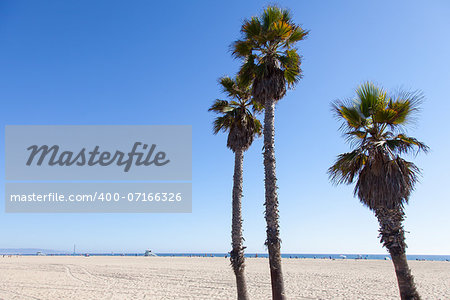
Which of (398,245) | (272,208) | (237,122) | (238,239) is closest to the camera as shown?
(398,245)

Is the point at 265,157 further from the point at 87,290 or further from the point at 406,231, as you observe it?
the point at 87,290

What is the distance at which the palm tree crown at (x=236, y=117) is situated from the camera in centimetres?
1250

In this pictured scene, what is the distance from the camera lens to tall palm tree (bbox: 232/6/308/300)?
32.3 ft

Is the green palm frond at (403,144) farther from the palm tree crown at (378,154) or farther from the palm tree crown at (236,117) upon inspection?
the palm tree crown at (236,117)

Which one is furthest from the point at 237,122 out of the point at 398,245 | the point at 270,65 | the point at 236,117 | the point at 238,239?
the point at 398,245

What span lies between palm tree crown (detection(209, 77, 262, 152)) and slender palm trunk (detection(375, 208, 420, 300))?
5.86 metres

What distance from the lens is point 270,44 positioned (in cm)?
1082

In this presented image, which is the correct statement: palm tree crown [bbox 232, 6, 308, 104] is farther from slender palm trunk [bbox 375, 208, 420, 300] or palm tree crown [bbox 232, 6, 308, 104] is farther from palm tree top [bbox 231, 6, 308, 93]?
slender palm trunk [bbox 375, 208, 420, 300]

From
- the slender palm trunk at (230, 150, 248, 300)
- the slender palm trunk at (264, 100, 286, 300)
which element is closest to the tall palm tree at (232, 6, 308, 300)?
the slender palm trunk at (264, 100, 286, 300)

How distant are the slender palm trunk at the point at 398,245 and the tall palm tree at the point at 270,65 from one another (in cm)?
318

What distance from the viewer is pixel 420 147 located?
29.5ft

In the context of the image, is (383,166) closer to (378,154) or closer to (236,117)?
(378,154)

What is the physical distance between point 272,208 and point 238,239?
7.95ft

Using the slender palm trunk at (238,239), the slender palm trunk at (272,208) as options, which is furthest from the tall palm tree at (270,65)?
the slender palm trunk at (238,239)
